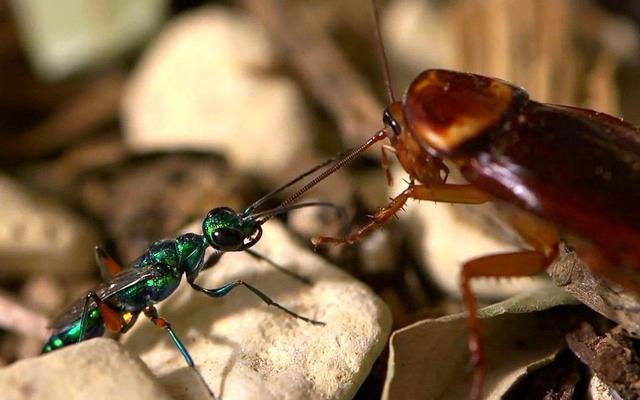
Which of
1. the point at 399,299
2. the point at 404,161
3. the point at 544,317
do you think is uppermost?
the point at 404,161

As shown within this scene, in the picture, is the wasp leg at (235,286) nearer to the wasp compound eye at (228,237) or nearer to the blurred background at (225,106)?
the wasp compound eye at (228,237)

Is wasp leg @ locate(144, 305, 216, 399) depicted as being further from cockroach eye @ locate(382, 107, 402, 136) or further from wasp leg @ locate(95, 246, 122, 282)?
cockroach eye @ locate(382, 107, 402, 136)

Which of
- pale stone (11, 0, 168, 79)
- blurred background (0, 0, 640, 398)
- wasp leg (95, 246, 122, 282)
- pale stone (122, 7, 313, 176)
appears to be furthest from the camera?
pale stone (11, 0, 168, 79)

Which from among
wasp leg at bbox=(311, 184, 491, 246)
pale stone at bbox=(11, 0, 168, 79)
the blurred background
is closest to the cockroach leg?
wasp leg at bbox=(311, 184, 491, 246)

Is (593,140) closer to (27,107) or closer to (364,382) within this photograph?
(364,382)

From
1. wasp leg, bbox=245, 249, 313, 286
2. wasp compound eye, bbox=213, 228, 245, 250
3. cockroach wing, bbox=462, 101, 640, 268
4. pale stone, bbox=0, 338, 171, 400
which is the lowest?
wasp leg, bbox=245, 249, 313, 286

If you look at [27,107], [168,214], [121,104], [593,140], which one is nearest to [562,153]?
[593,140]

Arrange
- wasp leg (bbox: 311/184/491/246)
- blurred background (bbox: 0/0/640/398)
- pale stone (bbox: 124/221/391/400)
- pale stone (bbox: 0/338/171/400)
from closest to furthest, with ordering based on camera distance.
→ pale stone (bbox: 0/338/171/400) < pale stone (bbox: 124/221/391/400) < wasp leg (bbox: 311/184/491/246) < blurred background (bbox: 0/0/640/398)

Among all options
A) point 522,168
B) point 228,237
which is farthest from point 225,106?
point 522,168
